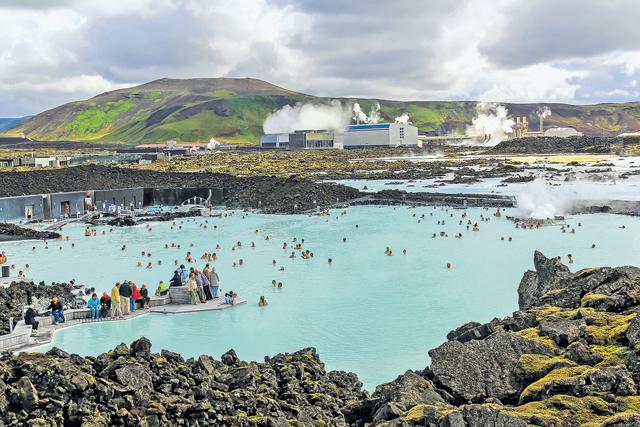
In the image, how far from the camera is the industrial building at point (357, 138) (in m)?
140

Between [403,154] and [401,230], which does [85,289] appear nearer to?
[401,230]

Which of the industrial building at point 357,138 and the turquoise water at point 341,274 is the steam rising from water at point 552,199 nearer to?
the turquoise water at point 341,274

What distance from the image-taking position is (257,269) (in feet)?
95.0

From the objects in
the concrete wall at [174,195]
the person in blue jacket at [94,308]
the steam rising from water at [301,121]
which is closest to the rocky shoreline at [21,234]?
the concrete wall at [174,195]

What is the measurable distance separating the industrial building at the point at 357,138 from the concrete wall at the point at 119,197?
282ft

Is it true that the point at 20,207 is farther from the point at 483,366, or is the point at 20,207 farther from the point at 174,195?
the point at 483,366

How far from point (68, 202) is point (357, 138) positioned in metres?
93.2

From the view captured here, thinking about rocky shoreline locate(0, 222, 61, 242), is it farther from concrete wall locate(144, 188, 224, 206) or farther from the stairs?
the stairs

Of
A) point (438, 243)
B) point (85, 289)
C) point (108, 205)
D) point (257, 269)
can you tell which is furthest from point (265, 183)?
point (85, 289)

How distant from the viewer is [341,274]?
27.8 meters

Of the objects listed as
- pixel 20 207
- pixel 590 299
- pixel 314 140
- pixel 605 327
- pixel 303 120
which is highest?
pixel 303 120

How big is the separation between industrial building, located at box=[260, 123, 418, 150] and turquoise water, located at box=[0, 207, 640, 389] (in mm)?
91642

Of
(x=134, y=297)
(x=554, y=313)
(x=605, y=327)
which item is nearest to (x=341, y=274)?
(x=134, y=297)

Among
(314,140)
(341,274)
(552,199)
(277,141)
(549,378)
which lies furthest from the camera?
(277,141)
